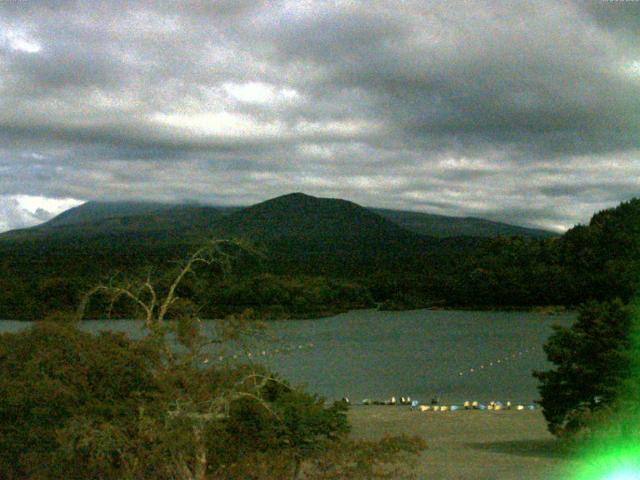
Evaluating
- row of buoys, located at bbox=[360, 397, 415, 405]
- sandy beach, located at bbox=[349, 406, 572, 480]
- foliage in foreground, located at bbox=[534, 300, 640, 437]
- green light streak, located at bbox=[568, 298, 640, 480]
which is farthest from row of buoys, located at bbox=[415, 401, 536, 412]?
green light streak, located at bbox=[568, 298, 640, 480]

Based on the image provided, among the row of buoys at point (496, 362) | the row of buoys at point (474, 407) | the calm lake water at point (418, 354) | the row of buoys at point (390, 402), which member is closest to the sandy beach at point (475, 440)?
the row of buoys at point (474, 407)

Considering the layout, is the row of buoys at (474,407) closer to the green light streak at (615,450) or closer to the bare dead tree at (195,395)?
the green light streak at (615,450)

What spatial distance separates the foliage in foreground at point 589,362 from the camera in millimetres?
15375

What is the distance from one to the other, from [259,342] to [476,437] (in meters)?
13.1

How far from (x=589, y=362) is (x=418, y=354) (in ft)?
123

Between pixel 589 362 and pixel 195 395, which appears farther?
pixel 589 362

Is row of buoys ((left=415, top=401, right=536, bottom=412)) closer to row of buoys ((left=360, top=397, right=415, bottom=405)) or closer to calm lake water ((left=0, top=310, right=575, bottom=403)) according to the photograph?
row of buoys ((left=360, top=397, right=415, bottom=405))

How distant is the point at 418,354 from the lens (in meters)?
53.3

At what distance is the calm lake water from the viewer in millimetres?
38625

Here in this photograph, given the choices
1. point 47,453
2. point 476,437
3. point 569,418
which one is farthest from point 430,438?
point 47,453

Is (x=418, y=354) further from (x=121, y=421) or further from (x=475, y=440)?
(x=121, y=421)

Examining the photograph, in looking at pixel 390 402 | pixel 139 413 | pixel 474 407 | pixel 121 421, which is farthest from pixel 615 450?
pixel 390 402

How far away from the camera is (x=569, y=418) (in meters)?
15.9

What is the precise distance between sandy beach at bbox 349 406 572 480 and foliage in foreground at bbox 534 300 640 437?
964 millimetres
